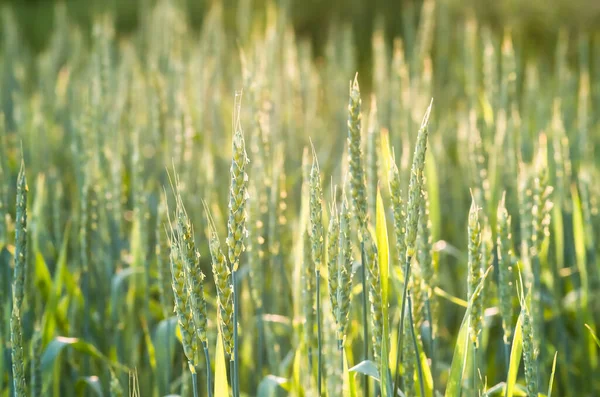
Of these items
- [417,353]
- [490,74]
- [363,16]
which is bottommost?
[417,353]

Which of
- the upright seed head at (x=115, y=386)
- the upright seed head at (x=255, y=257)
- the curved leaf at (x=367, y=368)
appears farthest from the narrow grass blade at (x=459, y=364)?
the upright seed head at (x=115, y=386)

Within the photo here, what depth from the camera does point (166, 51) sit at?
2764mm

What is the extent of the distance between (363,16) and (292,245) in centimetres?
580

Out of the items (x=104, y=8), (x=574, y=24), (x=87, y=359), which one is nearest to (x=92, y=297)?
(x=87, y=359)

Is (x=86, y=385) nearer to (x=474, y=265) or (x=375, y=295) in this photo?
(x=375, y=295)

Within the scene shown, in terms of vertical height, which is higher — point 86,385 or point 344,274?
point 344,274

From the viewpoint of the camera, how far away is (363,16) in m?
7.42

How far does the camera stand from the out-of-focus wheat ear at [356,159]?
39.1 inches

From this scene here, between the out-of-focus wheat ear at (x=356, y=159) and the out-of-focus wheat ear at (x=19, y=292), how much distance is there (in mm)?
508

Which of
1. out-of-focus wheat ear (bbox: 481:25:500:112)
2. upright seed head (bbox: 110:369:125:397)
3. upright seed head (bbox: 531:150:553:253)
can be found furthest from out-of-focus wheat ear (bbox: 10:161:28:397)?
out-of-focus wheat ear (bbox: 481:25:500:112)

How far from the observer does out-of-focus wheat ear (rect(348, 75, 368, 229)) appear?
3.26ft

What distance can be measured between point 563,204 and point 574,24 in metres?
3.82

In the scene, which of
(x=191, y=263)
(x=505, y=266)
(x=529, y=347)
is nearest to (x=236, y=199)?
(x=191, y=263)

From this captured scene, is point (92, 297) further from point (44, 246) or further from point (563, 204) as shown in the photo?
point (563, 204)
